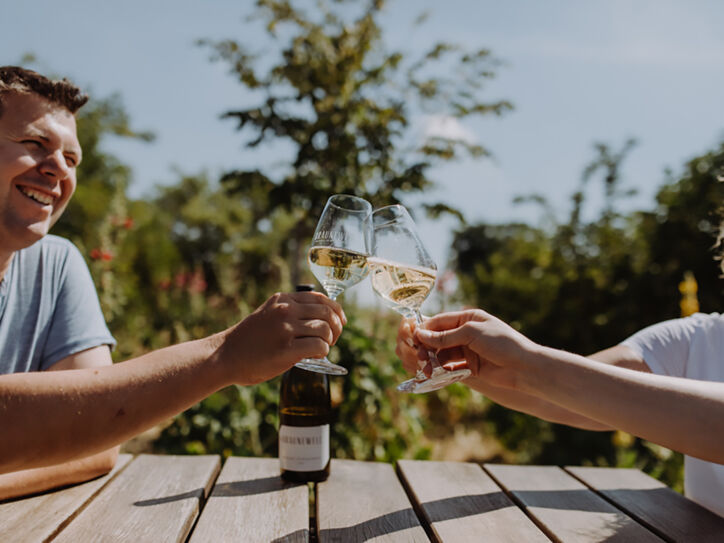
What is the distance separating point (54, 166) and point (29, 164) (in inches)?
3.2

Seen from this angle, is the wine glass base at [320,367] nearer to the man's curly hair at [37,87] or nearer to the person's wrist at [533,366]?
the person's wrist at [533,366]

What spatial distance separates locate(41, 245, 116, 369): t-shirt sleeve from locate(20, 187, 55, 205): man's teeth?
34 cm

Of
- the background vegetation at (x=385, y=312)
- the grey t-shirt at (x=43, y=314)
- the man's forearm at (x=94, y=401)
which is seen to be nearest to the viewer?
the man's forearm at (x=94, y=401)

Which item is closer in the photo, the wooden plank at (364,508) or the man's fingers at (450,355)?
the wooden plank at (364,508)

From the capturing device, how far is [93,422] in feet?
4.24

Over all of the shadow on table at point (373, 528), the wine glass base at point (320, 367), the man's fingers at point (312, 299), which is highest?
the man's fingers at point (312, 299)

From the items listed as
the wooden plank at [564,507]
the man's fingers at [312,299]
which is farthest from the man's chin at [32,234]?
the wooden plank at [564,507]

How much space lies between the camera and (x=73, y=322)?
6.88ft

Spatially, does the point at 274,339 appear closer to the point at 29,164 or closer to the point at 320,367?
the point at 320,367

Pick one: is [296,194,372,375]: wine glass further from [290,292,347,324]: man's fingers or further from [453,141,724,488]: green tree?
[453,141,724,488]: green tree

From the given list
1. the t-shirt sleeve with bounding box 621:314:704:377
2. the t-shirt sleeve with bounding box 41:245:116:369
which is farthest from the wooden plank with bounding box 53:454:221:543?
the t-shirt sleeve with bounding box 621:314:704:377

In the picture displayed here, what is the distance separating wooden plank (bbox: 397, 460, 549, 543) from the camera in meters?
1.51

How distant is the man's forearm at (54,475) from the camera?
158 centimetres

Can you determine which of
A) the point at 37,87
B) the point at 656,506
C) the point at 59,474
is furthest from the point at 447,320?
the point at 37,87
